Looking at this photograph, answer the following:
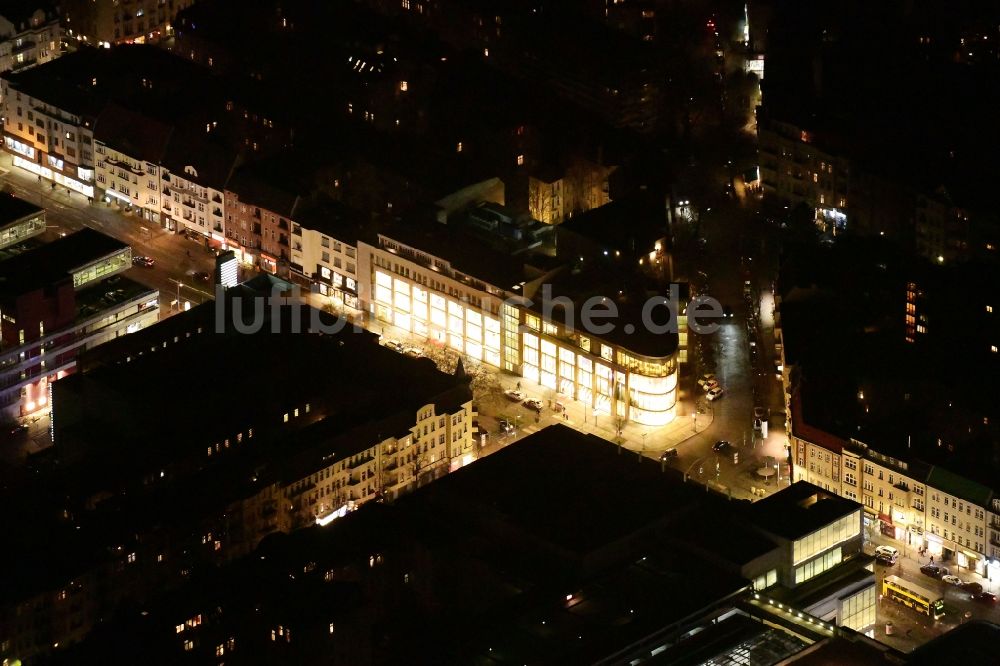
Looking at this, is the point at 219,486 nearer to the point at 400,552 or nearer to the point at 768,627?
the point at 400,552

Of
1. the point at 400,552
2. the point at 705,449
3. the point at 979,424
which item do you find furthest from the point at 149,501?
the point at 979,424

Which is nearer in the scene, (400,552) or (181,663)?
(181,663)

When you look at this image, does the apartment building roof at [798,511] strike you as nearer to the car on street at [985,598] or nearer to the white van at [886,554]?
the white van at [886,554]

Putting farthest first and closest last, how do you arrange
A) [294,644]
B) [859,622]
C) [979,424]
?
[979,424], [859,622], [294,644]

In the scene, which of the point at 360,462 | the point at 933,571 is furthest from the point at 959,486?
the point at 360,462

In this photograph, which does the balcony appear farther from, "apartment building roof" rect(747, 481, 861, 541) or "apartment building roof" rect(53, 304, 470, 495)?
"apartment building roof" rect(747, 481, 861, 541)

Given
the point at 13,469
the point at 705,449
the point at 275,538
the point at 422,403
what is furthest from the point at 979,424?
the point at 13,469

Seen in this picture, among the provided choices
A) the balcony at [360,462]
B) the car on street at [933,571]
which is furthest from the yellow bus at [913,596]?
the balcony at [360,462]

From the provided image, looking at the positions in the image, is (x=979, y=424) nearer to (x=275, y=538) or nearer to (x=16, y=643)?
(x=275, y=538)

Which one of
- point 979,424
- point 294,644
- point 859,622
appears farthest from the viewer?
point 979,424
